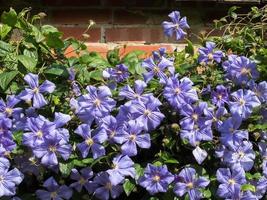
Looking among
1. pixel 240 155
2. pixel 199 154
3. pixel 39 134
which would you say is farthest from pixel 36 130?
pixel 240 155

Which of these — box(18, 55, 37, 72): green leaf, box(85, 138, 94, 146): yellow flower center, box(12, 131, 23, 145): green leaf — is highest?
box(18, 55, 37, 72): green leaf

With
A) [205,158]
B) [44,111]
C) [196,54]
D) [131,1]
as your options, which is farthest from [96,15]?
[205,158]

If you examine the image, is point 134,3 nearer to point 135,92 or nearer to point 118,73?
point 118,73

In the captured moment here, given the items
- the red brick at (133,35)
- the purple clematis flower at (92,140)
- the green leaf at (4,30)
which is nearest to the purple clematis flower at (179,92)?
the purple clematis flower at (92,140)

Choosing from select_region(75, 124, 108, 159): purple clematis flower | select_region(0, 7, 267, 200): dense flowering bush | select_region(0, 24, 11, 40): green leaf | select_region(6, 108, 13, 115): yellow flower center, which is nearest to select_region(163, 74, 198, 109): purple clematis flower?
select_region(0, 7, 267, 200): dense flowering bush

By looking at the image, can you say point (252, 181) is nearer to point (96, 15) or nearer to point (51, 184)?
point (51, 184)

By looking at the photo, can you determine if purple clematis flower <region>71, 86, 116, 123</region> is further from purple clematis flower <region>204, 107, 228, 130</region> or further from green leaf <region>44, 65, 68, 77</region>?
purple clematis flower <region>204, 107, 228, 130</region>

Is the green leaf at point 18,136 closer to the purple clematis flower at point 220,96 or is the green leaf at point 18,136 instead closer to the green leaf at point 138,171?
the green leaf at point 138,171
